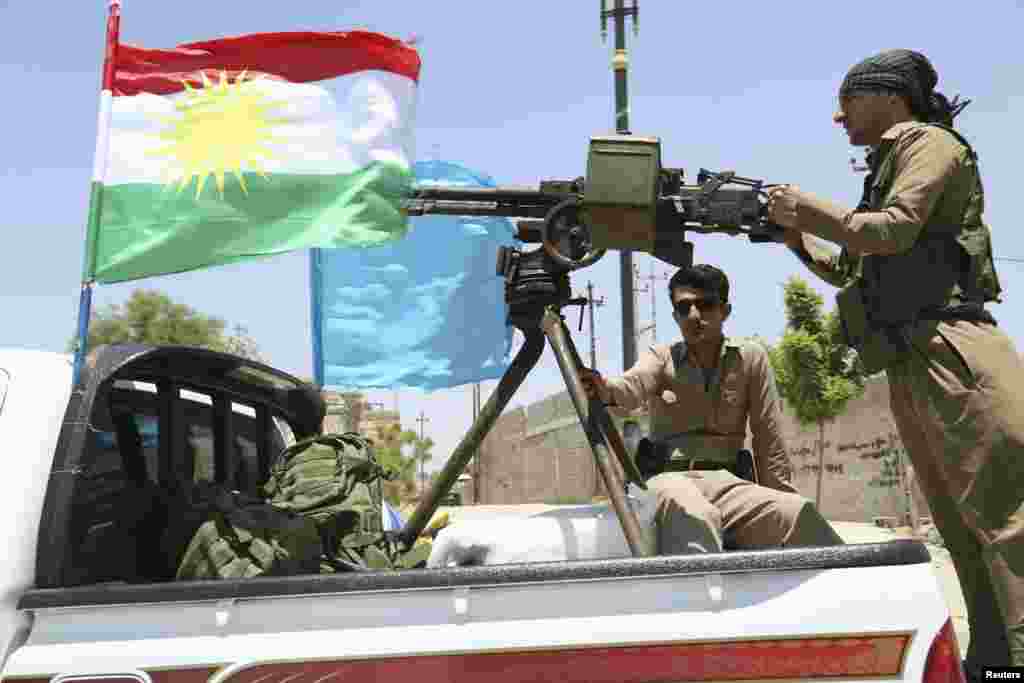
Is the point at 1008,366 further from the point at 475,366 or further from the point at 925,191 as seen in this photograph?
the point at 475,366

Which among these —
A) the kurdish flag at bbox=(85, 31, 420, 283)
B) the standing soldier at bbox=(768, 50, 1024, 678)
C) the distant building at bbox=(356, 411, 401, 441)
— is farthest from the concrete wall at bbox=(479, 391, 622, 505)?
the standing soldier at bbox=(768, 50, 1024, 678)

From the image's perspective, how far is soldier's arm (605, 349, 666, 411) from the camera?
10.5 ft

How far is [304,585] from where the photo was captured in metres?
2.23

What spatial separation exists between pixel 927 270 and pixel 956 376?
0.99 ft

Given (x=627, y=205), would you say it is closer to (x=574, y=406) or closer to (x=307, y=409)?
(x=574, y=406)

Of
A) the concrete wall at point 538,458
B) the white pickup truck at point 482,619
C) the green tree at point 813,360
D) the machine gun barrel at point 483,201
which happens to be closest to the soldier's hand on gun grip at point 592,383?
the machine gun barrel at point 483,201

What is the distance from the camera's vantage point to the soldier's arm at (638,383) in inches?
126

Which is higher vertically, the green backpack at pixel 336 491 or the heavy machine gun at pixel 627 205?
the heavy machine gun at pixel 627 205

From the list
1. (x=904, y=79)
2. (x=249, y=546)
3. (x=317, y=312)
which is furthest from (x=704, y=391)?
(x=317, y=312)

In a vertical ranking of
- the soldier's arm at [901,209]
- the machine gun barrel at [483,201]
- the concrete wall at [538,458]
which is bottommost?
the concrete wall at [538,458]

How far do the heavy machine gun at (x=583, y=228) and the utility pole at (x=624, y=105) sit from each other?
17.1ft

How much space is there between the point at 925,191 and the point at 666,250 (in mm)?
776

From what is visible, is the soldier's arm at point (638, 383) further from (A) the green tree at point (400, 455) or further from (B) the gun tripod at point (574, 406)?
(A) the green tree at point (400, 455)

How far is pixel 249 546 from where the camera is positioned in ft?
8.66
